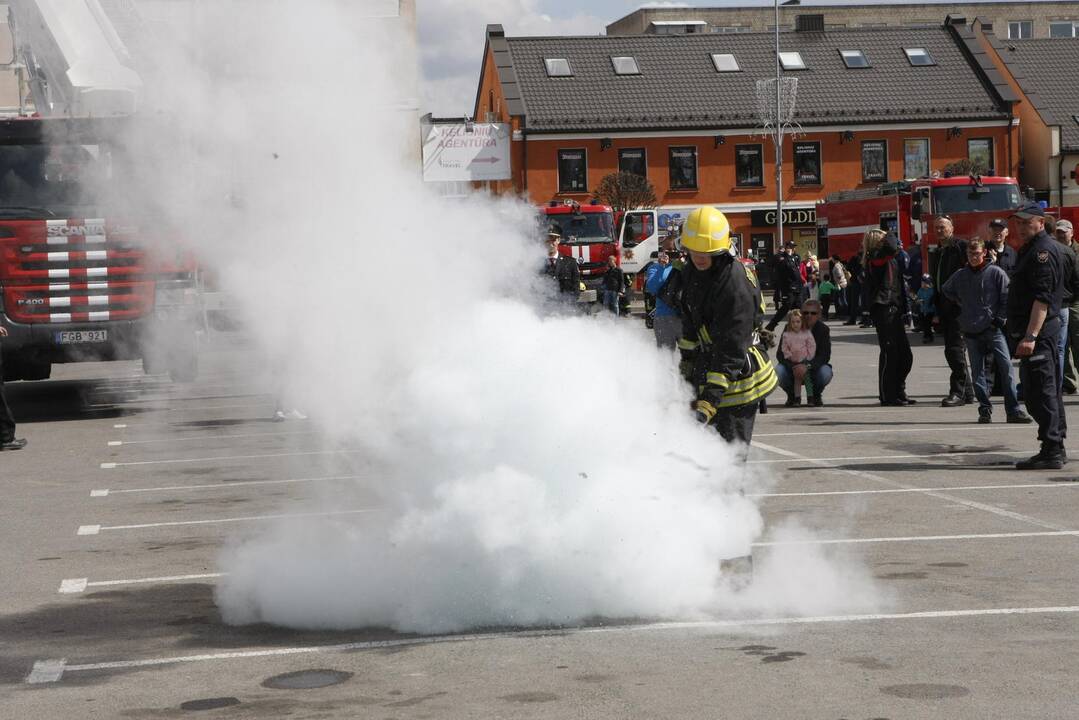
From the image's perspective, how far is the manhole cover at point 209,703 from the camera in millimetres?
5672

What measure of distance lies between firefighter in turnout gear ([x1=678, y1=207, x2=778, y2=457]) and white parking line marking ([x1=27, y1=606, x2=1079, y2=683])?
43.8 inches

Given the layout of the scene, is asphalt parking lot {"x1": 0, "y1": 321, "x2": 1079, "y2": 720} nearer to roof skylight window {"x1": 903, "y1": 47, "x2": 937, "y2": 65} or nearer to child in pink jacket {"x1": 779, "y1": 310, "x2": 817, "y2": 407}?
child in pink jacket {"x1": 779, "y1": 310, "x2": 817, "y2": 407}

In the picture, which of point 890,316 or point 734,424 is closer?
point 734,424

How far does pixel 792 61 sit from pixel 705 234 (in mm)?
53447

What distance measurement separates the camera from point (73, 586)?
26.9 ft

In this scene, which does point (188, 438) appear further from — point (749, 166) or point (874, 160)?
point (874, 160)

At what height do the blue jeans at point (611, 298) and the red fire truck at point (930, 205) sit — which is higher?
the red fire truck at point (930, 205)

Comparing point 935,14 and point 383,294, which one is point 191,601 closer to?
point 383,294

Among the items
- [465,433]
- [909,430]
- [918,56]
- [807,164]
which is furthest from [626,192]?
[465,433]

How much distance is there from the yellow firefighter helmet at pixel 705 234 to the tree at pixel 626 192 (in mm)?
43825

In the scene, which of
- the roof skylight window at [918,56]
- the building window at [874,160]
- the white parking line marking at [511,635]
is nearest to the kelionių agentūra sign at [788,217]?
the building window at [874,160]

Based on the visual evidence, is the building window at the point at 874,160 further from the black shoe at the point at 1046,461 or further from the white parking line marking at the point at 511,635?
the white parking line marking at the point at 511,635

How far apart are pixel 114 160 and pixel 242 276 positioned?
3014 millimetres

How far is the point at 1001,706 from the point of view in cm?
534
